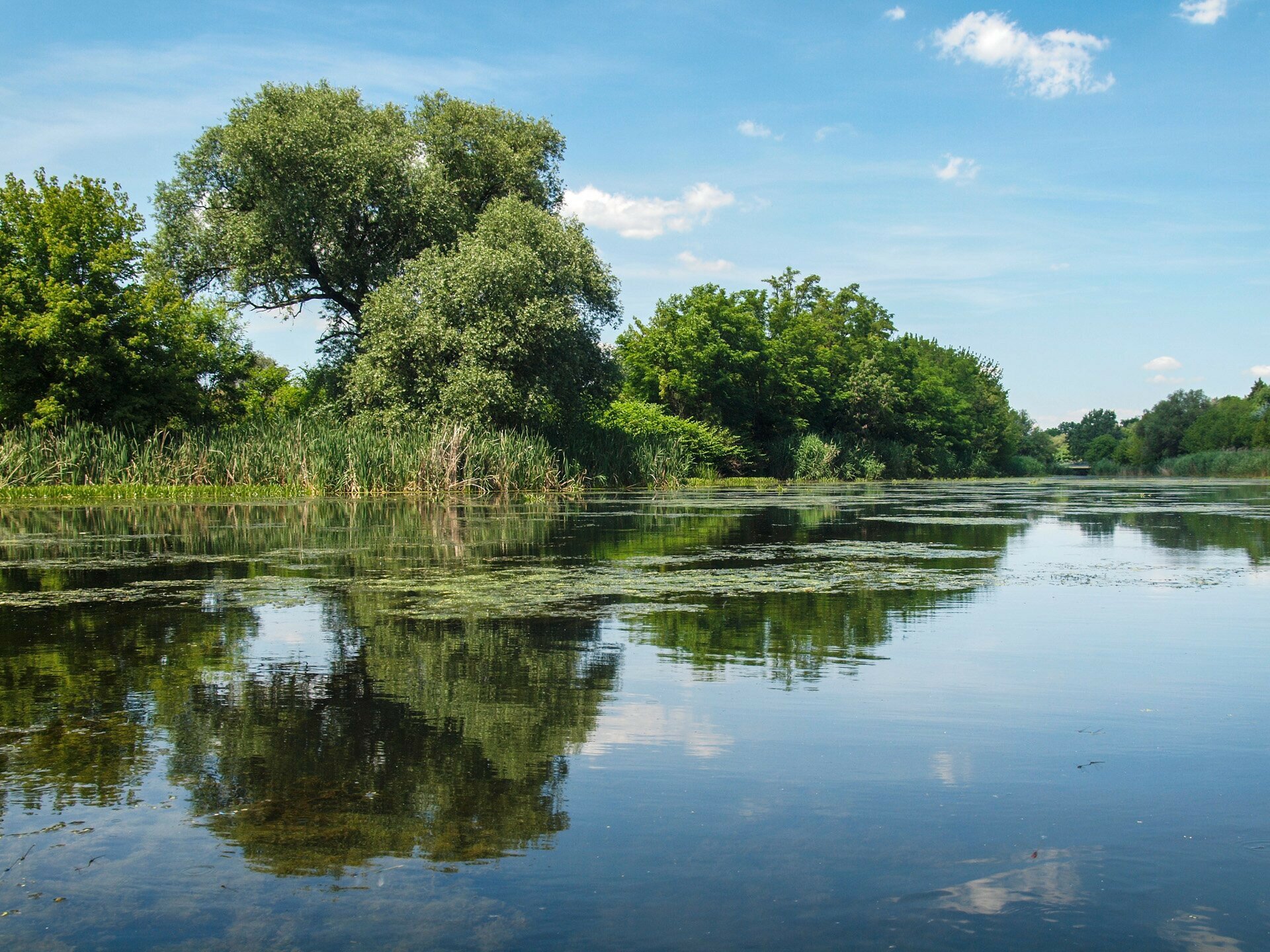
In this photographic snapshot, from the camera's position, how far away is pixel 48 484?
29.2 meters

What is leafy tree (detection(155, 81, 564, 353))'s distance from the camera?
3681 centimetres

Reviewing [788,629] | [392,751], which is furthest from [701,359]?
[392,751]

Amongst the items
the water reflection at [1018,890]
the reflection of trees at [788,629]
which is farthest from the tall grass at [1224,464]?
the water reflection at [1018,890]

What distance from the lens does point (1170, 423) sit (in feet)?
333

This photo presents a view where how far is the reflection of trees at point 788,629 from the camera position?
6480mm

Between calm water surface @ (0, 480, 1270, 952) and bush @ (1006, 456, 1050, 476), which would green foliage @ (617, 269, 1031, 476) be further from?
calm water surface @ (0, 480, 1270, 952)

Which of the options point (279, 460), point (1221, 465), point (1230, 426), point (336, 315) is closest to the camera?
point (279, 460)

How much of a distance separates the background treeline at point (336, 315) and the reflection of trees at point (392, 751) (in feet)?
80.8

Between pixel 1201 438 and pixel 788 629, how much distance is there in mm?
98212

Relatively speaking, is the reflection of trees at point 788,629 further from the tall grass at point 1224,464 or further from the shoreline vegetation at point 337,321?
the tall grass at point 1224,464

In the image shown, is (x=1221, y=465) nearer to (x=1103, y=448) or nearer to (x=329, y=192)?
(x=329, y=192)

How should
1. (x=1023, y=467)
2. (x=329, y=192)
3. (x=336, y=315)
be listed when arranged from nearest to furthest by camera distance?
(x=329, y=192) < (x=336, y=315) < (x=1023, y=467)

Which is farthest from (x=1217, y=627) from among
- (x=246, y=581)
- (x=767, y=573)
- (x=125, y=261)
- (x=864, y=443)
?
(x=864, y=443)

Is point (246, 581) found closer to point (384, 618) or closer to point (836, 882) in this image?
point (384, 618)
